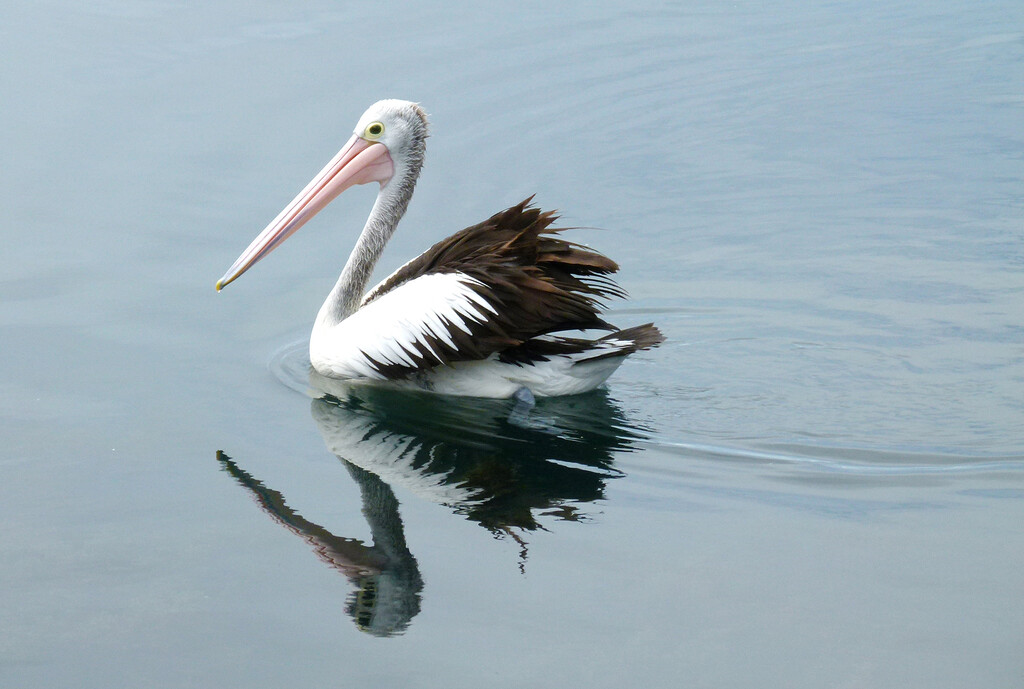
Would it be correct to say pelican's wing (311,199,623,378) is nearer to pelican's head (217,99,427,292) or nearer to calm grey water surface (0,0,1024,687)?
calm grey water surface (0,0,1024,687)

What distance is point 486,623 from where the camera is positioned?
3.81 meters

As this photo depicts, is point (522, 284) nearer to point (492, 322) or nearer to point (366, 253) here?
point (492, 322)

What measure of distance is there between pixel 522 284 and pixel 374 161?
1.45m

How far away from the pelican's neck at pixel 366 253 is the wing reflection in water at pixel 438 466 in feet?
1.26

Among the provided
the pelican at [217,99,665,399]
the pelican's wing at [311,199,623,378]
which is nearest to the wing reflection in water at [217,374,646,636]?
the pelican at [217,99,665,399]

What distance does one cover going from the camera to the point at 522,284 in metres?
5.43

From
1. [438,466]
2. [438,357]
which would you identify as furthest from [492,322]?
[438,466]

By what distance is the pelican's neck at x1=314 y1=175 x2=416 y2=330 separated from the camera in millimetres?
6203

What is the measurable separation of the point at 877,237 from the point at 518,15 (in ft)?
21.3

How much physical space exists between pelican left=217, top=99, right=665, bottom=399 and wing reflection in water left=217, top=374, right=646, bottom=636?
134 millimetres

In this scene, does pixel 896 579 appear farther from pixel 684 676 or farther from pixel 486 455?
pixel 486 455

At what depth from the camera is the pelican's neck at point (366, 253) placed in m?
6.20

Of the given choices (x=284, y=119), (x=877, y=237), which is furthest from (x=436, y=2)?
(x=877, y=237)

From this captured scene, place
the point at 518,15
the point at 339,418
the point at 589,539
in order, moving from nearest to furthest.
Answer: the point at 589,539 < the point at 339,418 < the point at 518,15
